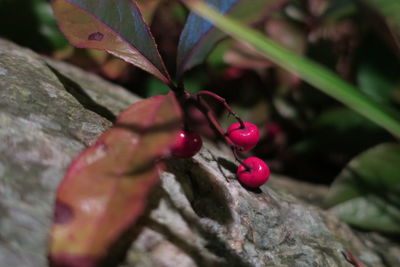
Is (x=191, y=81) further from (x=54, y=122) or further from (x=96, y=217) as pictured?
(x=96, y=217)

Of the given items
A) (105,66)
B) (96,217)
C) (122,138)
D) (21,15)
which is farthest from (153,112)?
(21,15)

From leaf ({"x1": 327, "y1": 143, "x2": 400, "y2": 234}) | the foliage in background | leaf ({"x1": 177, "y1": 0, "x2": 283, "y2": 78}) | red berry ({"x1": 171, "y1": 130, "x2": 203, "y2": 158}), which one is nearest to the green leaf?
leaf ({"x1": 177, "y1": 0, "x2": 283, "y2": 78})

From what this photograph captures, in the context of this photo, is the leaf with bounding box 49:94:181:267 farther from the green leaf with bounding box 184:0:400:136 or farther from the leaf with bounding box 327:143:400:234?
the leaf with bounding box 327:143:400:234

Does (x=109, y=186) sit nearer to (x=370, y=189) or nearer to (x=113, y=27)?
(x=113, y=27)

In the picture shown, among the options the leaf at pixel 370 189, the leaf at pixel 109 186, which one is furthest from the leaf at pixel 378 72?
the leaf at pixel 109 186

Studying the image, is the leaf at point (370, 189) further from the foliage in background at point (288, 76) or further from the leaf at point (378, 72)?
the leaf at point (378, 72)
